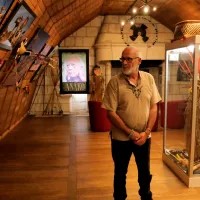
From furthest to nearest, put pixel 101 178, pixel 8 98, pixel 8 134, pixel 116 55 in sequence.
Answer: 1. pixel 116 55
2. pixel 8 134
3. pixel 8 98
4. pixel 101 178

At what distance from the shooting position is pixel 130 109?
2291 millimetres

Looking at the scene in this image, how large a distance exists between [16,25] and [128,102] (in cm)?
151

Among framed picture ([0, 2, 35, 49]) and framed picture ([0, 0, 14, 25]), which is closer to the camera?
framed picture ([0, 0, 14, 25])

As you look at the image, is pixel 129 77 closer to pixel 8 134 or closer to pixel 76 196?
pixel 76 196

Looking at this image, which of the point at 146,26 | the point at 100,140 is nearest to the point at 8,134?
the point at 100,140

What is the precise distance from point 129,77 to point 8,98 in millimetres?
3073

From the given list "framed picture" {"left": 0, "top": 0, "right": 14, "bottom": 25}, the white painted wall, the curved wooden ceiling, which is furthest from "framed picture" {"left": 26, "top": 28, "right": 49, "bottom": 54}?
the white painted wall

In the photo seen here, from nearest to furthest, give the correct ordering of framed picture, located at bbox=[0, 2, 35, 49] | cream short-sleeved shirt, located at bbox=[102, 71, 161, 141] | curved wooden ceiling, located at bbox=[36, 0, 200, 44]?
cream short-sleeved shirt, located at bbox=[102, 71, 161, 141]
framed picture, located at bbox=[0, 2, 35, 49]
curved wooden ceiling, located at bbox=[36, 0, 200, 44]

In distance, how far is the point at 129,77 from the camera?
7.66 ft

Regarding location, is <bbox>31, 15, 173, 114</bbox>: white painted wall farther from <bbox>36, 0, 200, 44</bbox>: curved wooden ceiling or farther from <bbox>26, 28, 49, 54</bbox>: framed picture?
<bbox>26, 28, 49, 54</bbox>: framed picture

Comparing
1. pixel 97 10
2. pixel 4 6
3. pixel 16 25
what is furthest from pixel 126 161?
pixel 97 10

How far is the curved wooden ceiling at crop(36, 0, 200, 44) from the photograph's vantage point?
4020 millimetres

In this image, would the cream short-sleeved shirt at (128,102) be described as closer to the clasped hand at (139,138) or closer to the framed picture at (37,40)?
the clasped hand at (139,138)

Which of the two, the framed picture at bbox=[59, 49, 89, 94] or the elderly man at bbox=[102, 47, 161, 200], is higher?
the framed picture at bbox=[59, 49, 89, 94]
